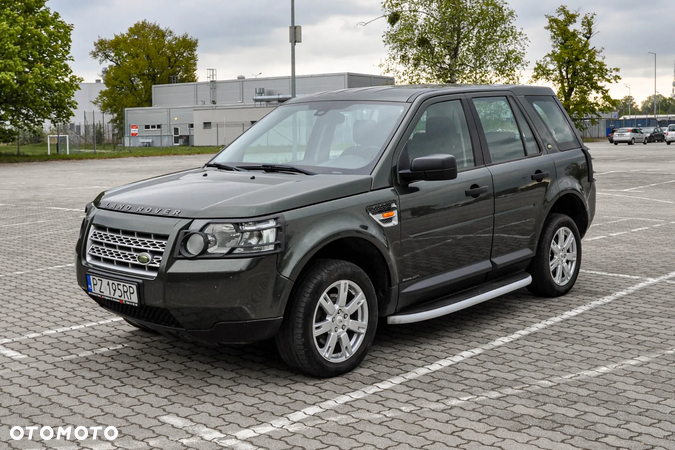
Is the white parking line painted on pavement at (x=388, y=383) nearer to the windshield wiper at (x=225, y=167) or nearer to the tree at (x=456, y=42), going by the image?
the windshield wiper at (x=225, y=167)

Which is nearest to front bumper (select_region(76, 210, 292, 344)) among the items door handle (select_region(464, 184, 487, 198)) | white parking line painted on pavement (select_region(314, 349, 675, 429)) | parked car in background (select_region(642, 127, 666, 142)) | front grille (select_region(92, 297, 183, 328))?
front grille (select_region(92, 297, 183, 328))

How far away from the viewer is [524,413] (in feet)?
14.8

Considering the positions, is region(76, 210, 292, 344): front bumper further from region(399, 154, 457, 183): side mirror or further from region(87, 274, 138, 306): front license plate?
region(399, 154, 457, 183): side mirror

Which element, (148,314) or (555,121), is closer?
(148,314)

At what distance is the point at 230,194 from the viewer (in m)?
5.02

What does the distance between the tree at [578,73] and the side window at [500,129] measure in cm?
6379

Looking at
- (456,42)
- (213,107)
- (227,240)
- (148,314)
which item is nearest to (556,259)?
(227,240)

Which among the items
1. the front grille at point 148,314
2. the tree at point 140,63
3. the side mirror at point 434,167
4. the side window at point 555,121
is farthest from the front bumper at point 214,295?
the tree at point 140,63

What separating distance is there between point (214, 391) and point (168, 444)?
0.84 meters

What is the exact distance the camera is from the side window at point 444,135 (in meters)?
5.88

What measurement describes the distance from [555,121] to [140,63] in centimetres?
8407

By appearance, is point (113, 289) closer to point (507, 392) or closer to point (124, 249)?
point (124, 249)

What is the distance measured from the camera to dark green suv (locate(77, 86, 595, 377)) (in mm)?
4754

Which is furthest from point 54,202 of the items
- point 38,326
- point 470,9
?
point 470,9
